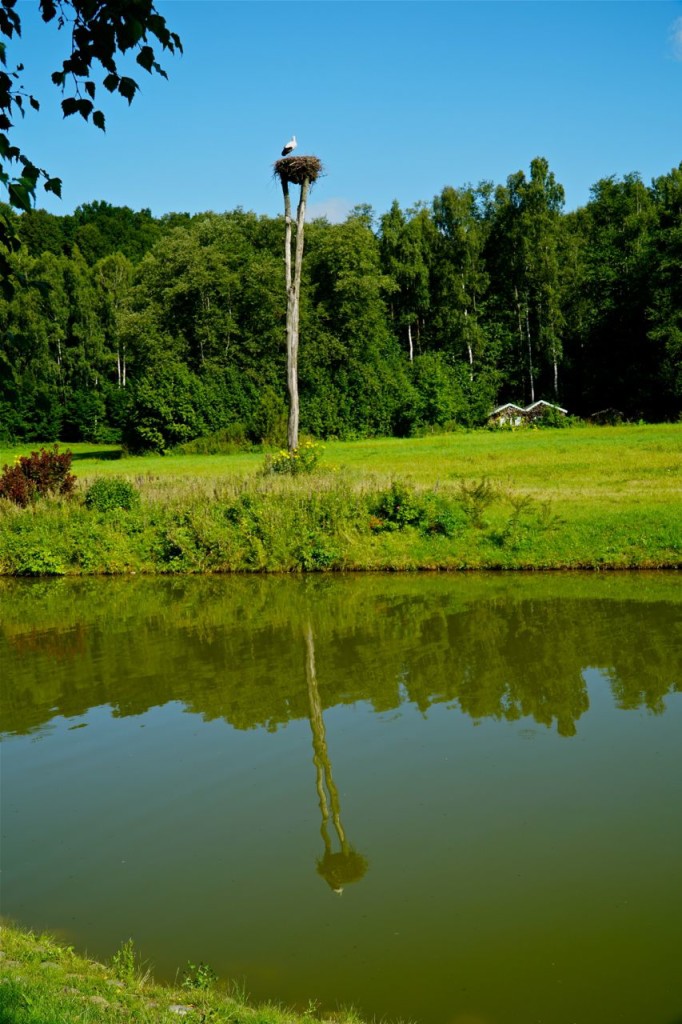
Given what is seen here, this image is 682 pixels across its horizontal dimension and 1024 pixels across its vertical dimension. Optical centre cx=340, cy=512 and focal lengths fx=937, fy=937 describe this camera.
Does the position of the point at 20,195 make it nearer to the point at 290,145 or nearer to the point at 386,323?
the point at 290,145

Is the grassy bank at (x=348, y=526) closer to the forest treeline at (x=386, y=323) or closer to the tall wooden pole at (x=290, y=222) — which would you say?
the tall wooden pole at (x=290, y=222)

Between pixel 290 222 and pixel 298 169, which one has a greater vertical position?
pixel 298 169

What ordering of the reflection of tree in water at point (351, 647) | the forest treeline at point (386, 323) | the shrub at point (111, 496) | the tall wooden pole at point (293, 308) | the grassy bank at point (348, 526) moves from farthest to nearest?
the forest treeline at point (386, 323), the tall wooden pole at point (293, 308), the shrub at point (111, 496), the grassy bank at point (348, 526), the reflection of tree in water at point (351, 647)

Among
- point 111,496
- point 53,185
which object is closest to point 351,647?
point 53,185

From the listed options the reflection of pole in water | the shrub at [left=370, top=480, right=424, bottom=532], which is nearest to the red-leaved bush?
the shrub at [left=370, top=480, right=424, bottom=532]

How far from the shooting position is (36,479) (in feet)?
78.3

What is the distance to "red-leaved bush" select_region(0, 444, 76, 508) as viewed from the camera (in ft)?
77.0

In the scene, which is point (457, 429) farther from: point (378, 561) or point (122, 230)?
point (122, 230)

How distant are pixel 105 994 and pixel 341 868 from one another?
91.3 inches

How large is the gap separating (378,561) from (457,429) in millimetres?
36720

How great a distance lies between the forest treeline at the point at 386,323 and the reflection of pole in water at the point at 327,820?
38815 millimetres

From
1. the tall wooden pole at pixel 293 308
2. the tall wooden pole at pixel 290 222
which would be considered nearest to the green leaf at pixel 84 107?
the tall wooden pole at pixel 290 222

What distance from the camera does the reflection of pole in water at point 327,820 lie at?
702 cm

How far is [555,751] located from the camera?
→ 9367 mm
